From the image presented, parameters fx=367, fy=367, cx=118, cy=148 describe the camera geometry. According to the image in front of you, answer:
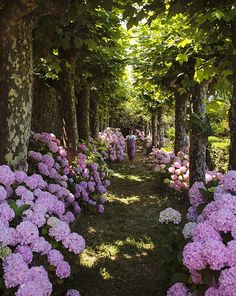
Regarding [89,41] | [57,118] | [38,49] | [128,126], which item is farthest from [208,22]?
[128,126]

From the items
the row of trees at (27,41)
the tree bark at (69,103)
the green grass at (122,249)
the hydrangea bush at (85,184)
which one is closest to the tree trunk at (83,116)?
the green grass at (122,249)

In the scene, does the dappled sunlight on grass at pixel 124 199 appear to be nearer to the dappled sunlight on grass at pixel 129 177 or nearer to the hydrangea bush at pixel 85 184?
the hydrangea bush at pixel 85 184

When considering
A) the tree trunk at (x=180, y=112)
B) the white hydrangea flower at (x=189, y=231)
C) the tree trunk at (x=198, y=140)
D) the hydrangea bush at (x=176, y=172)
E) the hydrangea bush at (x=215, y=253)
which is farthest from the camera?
the tree trunk at (x=180, y=112)

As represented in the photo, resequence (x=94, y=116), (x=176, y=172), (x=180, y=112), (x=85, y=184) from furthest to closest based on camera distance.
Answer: (x=94, y=116) → (x=180, y=112) → (x=176, y=172) → (x=85, y=184)

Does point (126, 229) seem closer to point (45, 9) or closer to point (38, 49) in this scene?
point (38, 49)

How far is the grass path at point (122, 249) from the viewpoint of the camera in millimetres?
4785

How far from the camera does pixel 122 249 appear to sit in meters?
6.23

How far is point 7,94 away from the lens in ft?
16.7

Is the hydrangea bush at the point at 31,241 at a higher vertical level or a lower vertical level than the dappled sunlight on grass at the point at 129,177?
higher

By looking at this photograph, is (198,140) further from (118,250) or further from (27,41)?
(27,41)

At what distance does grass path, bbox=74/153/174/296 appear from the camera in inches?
188

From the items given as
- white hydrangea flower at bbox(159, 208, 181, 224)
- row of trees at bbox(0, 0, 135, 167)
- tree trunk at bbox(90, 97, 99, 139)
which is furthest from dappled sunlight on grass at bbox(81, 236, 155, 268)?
tree trunk at bbox(90, 97, 99, 139)

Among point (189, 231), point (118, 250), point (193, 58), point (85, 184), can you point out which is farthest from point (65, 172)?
point (193, 58)

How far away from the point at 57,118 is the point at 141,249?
6411mm
